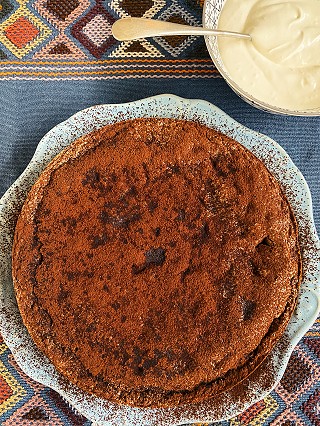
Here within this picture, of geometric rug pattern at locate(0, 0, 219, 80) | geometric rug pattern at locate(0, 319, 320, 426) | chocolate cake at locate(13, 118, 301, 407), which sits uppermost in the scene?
geometric rug pattern at locate(0, 0, 219, 80)

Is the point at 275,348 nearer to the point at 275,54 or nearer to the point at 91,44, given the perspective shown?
the point at 275,54

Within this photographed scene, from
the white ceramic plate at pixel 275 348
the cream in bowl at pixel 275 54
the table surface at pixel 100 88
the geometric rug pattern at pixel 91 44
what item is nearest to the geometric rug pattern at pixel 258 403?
the table surface at pixel 100 88

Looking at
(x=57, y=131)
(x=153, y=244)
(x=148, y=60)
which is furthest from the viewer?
(x=148, y=60)

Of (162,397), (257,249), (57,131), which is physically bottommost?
(162,397)

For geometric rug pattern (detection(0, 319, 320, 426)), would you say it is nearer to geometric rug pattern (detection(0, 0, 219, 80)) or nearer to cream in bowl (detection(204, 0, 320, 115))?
cream in bowl (detection(204, 0, 320, 115))

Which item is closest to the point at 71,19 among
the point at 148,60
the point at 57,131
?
the point at 148,60

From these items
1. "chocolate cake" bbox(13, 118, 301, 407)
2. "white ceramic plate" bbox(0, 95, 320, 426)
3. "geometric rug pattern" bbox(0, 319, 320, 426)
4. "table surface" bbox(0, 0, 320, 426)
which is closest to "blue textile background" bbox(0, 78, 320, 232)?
"table surface" bbox(0, 0, 320, 426)

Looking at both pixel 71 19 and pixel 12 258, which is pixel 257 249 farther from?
pixel 71 19

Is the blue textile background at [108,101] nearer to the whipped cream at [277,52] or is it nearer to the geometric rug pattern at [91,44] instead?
the geometric rug pattern at [91,44]
